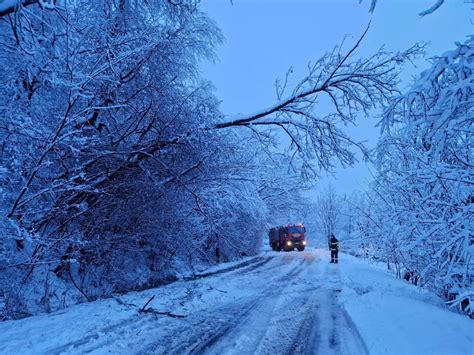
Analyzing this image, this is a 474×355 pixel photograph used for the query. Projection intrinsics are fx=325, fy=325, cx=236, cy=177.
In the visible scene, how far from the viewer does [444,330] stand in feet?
18.0

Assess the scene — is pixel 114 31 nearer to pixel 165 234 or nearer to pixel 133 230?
pixel 133 230

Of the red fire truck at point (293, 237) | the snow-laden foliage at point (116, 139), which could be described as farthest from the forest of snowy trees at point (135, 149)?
the red fire truck at point (293, 237)

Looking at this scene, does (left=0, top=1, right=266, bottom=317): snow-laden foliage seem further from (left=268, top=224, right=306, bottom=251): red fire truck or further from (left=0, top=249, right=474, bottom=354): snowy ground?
(left=268, top=224, right=306, bottom=251): red fire truck

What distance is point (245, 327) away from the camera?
629 cm

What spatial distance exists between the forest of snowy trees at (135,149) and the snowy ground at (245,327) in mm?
930

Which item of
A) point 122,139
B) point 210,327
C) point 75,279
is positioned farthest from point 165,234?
point 210,327

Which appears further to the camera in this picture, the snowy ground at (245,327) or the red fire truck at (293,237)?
the red fire truck at (293,237)

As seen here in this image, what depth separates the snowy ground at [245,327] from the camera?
4.99 m

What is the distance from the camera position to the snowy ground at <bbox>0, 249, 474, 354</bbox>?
16.4 feet

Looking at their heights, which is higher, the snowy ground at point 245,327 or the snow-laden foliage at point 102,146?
the snow-laden foliage at point 102,146

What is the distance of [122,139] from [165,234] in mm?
3870

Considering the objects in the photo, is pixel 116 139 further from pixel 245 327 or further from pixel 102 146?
pixel 245 327

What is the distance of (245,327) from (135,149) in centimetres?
462

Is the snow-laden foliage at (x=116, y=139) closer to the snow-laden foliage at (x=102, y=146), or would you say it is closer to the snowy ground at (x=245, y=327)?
the snow-laden foliage at (x=102, y=146)
